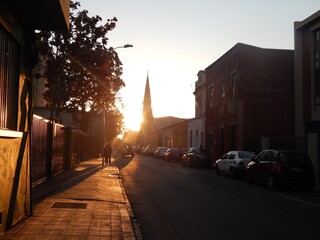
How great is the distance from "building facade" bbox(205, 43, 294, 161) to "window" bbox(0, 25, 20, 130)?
89.8ft

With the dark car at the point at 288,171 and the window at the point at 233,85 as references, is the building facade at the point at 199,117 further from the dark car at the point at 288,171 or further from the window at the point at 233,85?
the dark car at the point at 288,171

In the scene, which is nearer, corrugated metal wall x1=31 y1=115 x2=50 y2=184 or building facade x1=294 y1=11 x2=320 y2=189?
corrugated metal wall x1=31 y1=115 x2=50 y2=184

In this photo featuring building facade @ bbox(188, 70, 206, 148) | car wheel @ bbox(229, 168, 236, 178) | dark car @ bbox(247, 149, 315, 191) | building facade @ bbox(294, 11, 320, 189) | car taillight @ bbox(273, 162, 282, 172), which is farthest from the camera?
building facade @ bbox(188, 70, 206, 148)

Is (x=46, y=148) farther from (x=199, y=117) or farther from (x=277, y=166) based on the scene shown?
(x=199, y=117)

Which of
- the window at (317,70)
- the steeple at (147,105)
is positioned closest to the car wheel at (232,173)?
the window at (317,70)

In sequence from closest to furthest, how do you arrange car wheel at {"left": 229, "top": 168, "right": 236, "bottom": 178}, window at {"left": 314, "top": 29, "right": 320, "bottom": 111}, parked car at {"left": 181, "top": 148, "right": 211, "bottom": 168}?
car wheel at {"left": 229, "top": 168, "right": 236, "bottom": 178} → window at {"left": 314, "top": 29, "right": 320, "bottom": 111} → parked car at {"left": 181, "top": 148, "right": 211, "bottom": 168}

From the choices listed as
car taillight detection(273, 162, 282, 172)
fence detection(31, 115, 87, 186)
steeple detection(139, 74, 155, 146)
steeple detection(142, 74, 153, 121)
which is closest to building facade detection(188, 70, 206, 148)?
fence detection(31, 115, 87, 186)

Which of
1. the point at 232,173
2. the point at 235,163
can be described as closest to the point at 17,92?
the point at 235,163

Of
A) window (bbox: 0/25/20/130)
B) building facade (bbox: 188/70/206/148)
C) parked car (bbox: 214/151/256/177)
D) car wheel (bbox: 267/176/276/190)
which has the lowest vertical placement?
car wheel (bbox: 267/176/276/190)

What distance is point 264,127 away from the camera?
1373 inches

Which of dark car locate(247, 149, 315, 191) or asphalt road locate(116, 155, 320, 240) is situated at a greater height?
dark car locate(247, 149, 315, 191)

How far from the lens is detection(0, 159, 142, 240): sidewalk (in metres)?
7.95

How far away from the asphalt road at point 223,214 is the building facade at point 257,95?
17.8 m

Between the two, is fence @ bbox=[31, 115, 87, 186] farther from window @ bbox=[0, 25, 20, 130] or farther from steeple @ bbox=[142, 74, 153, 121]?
steeple @ bbox=[142, 74, 153, 121]
